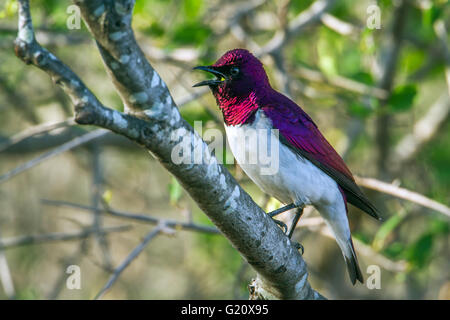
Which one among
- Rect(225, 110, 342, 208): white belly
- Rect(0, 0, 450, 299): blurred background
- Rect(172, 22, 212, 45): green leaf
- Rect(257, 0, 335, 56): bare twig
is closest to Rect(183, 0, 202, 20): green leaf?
Rect(0, 0, 450, 299): blurred background

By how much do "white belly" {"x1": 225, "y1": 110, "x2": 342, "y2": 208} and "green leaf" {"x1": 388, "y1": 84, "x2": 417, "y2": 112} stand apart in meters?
1.55

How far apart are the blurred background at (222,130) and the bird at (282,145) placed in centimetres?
88

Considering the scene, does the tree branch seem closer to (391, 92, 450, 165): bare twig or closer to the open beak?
the open beak

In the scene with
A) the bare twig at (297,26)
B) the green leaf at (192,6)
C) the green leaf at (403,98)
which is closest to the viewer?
the green leaf at (403,98)

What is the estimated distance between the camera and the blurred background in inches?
197

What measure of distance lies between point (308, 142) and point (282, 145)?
23cm

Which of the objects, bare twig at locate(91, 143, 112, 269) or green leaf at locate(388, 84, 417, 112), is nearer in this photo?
bare twig at locate(91, 143, 112, 269)

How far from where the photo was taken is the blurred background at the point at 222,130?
5.01 m

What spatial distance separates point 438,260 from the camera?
6.35 m

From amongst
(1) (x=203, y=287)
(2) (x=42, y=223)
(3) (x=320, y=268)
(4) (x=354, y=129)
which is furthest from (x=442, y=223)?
(2) (x=42, y=223)

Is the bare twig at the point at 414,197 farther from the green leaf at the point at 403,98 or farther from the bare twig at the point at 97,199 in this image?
the bare twig at the point at 97,199

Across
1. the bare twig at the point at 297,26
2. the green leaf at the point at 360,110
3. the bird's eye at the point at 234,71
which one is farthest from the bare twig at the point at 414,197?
the bare twig at the point at 297,26

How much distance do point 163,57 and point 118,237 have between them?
9.75ft

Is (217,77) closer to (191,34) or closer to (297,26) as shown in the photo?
(191,34)
